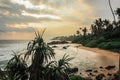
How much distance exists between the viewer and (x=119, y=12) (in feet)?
332

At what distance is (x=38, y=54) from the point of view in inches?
487

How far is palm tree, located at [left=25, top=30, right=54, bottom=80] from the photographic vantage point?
1239 cm

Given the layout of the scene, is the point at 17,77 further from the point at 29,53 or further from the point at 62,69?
the point at 62,69

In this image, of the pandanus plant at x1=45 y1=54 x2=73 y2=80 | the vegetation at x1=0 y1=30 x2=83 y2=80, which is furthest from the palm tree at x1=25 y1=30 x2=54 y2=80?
the pandanus plant at x1=45 y1=54 x2=73 y2=80

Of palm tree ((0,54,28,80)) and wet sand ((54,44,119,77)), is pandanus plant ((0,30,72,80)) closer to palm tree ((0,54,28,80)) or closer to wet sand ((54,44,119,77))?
palm tree ((0,54,28,80))

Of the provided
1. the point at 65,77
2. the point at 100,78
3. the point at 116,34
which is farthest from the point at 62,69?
the point at 116,34

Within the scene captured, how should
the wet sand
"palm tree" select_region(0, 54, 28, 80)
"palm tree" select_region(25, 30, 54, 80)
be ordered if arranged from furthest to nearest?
the wet sand → "palm tree" select_region(0, 54, 28, 80) → "palm tree" select_region(25, 30, 54, 80)

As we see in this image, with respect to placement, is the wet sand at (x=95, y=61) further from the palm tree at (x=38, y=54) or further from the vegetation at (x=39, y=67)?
the palm tree at (x=38, y=54)

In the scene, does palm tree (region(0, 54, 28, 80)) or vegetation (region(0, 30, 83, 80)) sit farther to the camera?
palm tree (region(0, 54, 28, 80))

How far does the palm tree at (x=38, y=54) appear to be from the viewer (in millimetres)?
12391

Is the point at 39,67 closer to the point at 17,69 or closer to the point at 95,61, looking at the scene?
the point at 17,69

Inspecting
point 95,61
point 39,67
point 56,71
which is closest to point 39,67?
point 39,67

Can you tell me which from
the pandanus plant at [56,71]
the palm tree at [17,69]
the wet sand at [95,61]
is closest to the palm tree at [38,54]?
the pandanus plant at [56,71]

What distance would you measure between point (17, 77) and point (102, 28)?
441ft
